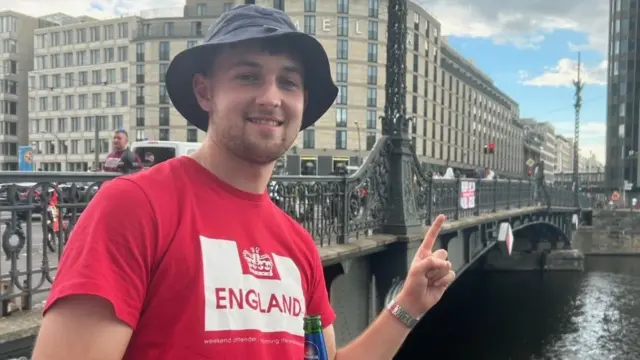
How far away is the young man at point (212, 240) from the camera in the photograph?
119 centimetres

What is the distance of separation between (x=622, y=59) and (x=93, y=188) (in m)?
76.9

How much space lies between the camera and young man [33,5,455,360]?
46.9 inches

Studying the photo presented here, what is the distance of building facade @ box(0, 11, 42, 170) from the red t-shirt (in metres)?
80.8

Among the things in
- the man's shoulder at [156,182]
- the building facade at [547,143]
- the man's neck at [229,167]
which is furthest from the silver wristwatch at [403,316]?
the building facade at [547,143]

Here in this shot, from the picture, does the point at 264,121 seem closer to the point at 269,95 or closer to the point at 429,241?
the point at 269,95

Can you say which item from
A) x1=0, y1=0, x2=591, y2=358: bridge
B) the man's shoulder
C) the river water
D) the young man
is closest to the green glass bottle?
the young man

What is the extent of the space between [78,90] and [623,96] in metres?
67.0

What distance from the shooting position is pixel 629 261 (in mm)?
40688

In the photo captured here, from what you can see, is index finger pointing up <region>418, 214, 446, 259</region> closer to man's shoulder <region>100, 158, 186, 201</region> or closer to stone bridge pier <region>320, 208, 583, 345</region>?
man's shoulder <region>100, 158, 186, 201</region>

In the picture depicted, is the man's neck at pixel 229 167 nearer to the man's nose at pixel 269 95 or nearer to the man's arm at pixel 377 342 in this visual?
the man's nose at pixel 269 95

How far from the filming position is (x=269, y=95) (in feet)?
5.19

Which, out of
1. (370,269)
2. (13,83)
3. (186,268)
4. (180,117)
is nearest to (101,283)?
(186,268)

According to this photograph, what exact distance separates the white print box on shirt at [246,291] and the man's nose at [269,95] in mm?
400

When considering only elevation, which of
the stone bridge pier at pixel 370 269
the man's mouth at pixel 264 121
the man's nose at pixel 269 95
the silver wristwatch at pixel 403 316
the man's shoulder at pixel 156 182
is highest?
the man's nose at pixel 269 95
